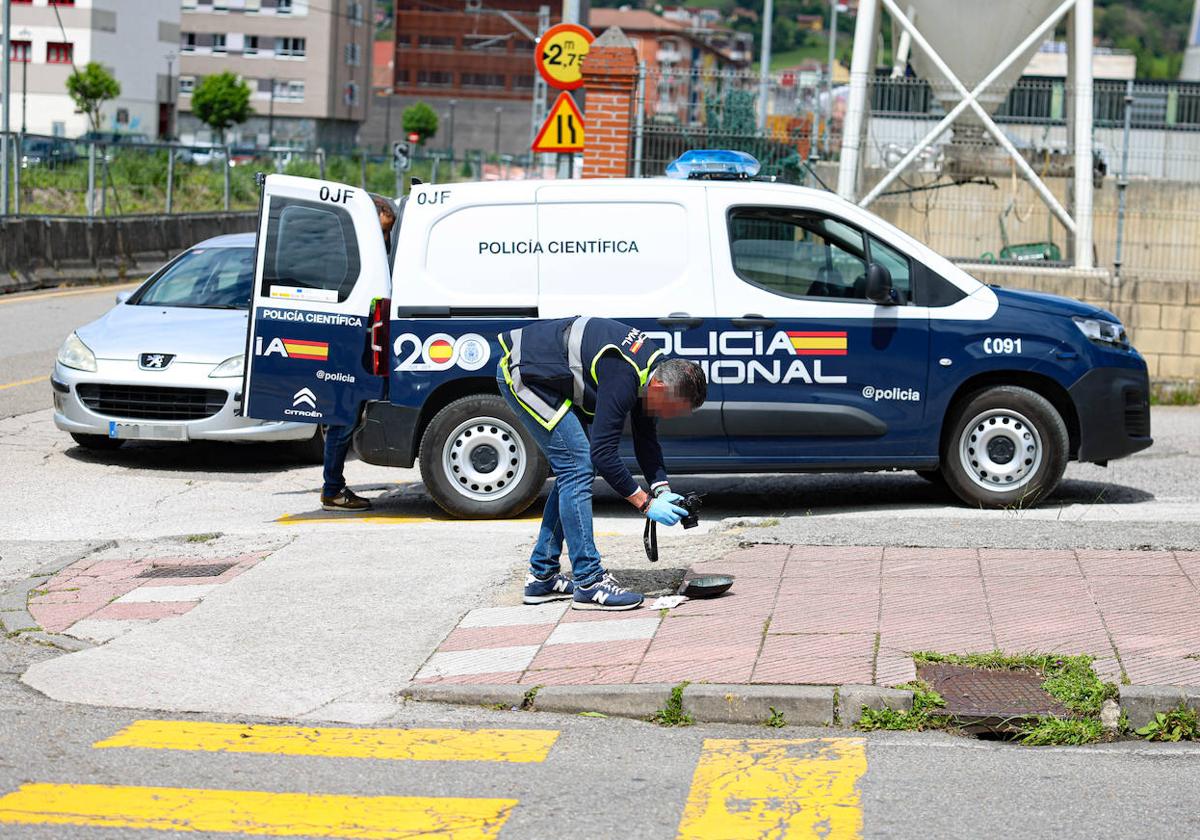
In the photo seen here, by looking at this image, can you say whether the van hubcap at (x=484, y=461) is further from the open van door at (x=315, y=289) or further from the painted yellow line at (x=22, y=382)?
the painted yellow line at (x=22, y=382)

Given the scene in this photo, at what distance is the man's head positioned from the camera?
22.5 feet

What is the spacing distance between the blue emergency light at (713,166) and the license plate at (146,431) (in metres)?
3.87

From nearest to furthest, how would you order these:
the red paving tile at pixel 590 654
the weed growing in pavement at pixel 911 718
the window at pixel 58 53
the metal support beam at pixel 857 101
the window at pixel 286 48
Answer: the weed growing in pavement at pixel 911 718, the red paving tile at pixel 590 654, the metal support beam at pixel 857 101, the window at pixel 58 53, the window at pixel 286 48

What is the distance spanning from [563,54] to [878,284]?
8.93 meters

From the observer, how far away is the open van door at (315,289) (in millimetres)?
9844

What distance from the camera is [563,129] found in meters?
17.1

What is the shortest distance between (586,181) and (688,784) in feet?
17.5

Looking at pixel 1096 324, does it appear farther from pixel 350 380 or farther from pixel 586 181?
pixel 350 380

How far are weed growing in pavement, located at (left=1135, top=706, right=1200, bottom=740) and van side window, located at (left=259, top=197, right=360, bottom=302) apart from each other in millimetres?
5572

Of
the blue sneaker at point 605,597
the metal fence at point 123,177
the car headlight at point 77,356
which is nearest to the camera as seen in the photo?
the blue sneaker at point 605,597

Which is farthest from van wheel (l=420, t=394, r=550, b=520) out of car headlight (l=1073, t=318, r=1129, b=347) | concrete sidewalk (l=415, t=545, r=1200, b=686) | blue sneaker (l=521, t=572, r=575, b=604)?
car headlight (l=1073, t=318, r=1129, b=347)

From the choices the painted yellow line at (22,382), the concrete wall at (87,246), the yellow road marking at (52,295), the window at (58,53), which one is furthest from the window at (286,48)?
the painted yellow line at (22,382)

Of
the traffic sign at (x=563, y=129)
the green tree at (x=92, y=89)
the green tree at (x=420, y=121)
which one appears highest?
the green tree at (x=420, y=121)

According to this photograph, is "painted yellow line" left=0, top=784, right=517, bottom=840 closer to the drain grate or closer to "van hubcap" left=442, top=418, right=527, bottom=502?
the drain grate
